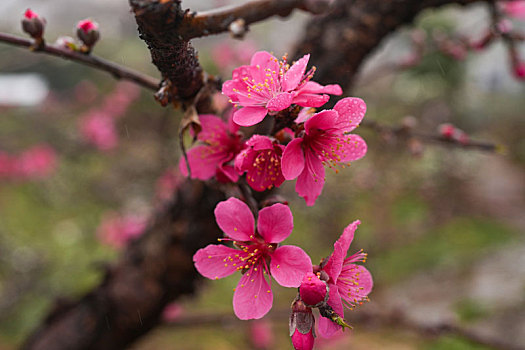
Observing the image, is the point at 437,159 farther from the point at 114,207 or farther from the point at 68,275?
the point at 68,275

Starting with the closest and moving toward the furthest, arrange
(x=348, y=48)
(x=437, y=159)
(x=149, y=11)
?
(x=149, y=11), (x=348, y=48), (x=437, y=159)

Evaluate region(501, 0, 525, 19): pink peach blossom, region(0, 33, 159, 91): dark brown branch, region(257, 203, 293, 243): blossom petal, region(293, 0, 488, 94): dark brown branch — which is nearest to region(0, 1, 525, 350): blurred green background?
region(501, 0, 525, 19): pink peach blossom

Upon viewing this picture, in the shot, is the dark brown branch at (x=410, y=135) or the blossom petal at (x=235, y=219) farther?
the dark brown branch at (x=410, y=135)

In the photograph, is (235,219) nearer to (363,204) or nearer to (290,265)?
(290,265)

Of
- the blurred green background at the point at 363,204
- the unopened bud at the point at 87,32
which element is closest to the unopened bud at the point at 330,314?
the unopened bud at the point at 87,32

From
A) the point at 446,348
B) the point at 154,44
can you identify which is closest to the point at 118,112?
the point at 446,348

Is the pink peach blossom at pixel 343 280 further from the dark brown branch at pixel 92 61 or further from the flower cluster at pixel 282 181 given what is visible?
the dark brown branch at pixel 92 61

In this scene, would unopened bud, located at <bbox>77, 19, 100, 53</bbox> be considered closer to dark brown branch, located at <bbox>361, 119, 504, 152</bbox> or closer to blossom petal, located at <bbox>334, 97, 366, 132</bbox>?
blossom petal, located at <bbox>334, 97, 366, 132</bbox>

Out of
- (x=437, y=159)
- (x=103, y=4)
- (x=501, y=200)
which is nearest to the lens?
(x=437, y=159)
